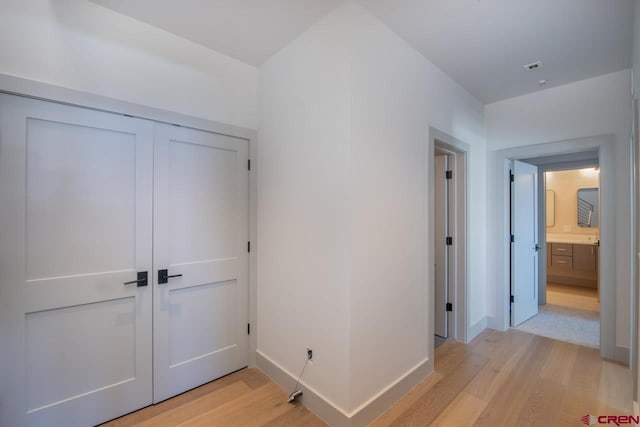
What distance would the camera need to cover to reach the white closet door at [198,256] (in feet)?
7.25

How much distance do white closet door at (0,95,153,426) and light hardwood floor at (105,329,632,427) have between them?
0.42 m

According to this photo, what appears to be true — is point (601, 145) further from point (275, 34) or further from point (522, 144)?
point (275, 34)

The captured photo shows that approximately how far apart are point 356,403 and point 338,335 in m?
0.45

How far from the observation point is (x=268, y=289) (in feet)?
8.48

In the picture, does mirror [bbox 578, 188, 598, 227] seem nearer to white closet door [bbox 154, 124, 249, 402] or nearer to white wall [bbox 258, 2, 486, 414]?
white wall [bbox 258, 2, 486, 414]

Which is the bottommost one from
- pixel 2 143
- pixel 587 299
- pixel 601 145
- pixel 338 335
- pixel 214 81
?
pixel 587 299

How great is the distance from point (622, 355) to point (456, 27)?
3350 mm

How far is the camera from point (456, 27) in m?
2.14

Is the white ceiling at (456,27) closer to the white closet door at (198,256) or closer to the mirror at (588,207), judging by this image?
the white closet door at (198,256)

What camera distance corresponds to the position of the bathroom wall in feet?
18.6

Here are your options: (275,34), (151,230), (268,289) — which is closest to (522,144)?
(275,34)

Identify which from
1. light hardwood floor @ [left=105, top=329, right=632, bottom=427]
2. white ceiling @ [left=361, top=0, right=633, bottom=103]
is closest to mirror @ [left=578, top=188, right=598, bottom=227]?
white ceiling @ [left=361, top=0, right=633, bottom=103]

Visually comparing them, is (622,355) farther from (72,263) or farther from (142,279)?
(72,263)

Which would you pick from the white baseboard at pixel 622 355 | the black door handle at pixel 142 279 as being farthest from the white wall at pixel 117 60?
the white baseboard at pixel 622 355
